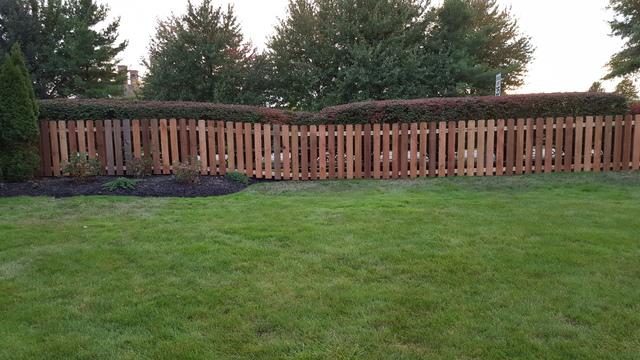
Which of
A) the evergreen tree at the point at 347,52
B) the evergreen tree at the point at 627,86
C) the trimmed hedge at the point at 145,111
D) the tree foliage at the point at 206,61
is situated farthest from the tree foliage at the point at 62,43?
the evergreen tree at the point at 627,86

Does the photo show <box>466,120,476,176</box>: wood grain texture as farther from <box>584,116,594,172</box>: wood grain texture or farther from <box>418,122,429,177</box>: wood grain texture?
<box>584,116,594,172</box>: wood grain texture

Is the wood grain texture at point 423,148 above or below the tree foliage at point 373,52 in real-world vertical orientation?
below

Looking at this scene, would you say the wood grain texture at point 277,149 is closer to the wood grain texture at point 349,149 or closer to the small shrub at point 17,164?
the wood grain texture at point 349,149

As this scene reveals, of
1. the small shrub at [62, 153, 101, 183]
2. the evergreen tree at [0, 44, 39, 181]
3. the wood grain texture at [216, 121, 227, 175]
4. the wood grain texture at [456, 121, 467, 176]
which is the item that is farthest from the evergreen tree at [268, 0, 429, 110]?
the evergreen tree at [0, 44, 39, 181]

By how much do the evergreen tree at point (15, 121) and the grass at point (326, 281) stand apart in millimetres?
2584

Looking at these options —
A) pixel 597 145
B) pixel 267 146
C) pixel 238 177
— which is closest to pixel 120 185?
pixel 238 177

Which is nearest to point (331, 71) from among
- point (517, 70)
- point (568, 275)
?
point (517, 70)

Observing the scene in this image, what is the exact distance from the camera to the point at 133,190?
338 inches

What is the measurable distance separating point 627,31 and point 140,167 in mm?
28591

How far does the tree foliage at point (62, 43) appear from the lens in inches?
986

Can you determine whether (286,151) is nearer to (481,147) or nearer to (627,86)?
(481,147)

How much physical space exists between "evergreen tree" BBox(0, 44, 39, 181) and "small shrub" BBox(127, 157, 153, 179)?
171 centimetres

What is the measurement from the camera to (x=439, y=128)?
1017cm

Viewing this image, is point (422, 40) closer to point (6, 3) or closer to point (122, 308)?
point (6, 3)
